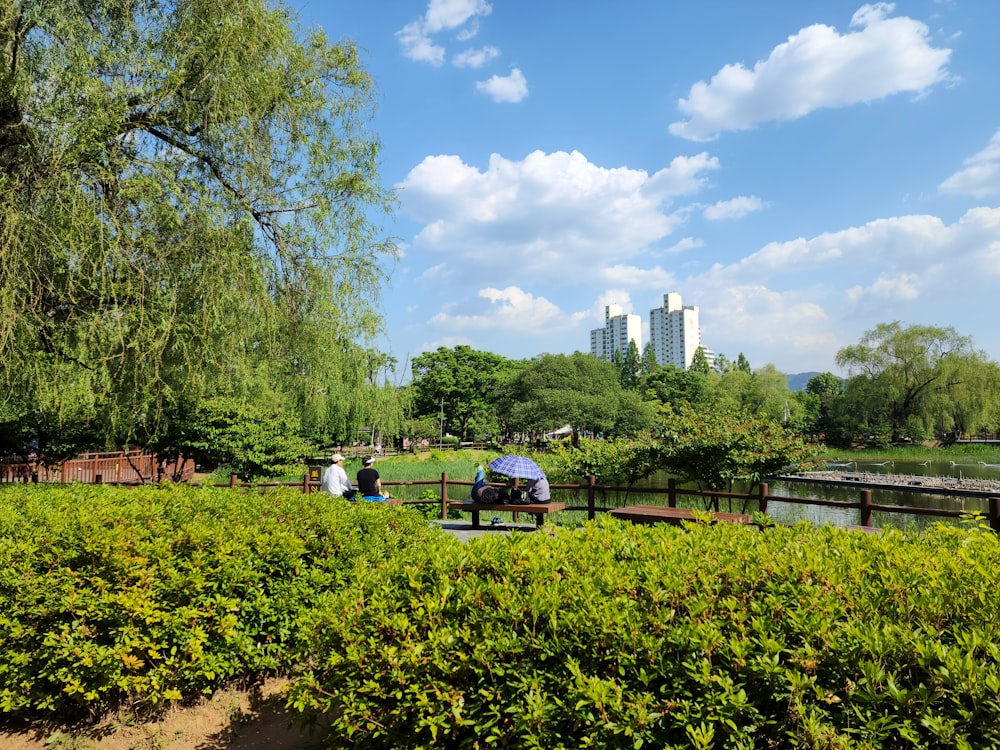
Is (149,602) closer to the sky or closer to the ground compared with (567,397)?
closer to the ground

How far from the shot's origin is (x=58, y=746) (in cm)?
344

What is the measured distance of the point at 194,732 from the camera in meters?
3.49

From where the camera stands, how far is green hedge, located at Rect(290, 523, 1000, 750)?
191cm

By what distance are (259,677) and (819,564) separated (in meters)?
3.31


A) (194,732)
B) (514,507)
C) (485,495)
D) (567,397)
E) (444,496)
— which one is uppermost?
(567,397)

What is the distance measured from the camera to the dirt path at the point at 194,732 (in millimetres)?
3359

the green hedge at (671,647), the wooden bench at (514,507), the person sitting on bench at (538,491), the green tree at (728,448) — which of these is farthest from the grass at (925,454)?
the green hedge at (671,647)

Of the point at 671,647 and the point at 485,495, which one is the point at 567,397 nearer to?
the point at 485,495

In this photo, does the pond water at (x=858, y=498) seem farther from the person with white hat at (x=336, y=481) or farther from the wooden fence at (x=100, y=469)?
the wooden fence at (x=100, y=469)

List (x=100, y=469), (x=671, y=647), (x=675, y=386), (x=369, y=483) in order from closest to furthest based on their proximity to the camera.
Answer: (x=671, y=647) → (x=369, y=483) → (x=100, y=469) → (x=675, y=386)

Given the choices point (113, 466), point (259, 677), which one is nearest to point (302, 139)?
point (259, 677)

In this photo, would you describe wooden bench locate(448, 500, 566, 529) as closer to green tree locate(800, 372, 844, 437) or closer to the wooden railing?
the wooden railing

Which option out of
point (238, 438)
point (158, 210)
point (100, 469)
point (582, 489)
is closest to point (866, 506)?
point (582, 489)

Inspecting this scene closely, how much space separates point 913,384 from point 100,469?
150 feet
